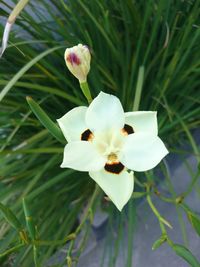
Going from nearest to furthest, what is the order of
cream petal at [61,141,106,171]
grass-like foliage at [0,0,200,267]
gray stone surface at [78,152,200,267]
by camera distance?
cream petal at [61,141,106,171] < grass-like foliage at [0,0,200,267] < gray stone surface at [78,152,200,267]

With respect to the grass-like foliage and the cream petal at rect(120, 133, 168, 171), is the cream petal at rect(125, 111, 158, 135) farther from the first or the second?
the grass-like foliage

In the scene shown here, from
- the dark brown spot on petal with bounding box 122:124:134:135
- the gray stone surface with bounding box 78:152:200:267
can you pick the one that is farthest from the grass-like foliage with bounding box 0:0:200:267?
the dark brown spot on petal with bounding box 122:124:134:135

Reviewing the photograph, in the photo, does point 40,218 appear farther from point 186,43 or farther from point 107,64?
point 186,43

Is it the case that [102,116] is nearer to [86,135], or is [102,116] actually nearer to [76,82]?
[86,135]

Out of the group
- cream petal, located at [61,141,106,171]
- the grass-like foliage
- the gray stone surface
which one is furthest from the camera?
the gray stone surface

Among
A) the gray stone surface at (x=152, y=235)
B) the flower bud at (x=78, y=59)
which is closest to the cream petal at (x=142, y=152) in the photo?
the flower bud at (x=78, y=59)

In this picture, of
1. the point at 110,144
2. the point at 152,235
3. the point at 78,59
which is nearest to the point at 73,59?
the point at 78,59

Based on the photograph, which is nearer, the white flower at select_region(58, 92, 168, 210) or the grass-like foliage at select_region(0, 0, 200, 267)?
the white flower at select_region(58, 92, 168, 210)

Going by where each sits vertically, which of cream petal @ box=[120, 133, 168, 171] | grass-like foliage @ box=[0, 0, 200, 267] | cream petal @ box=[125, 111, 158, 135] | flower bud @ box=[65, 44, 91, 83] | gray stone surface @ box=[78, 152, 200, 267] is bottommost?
gray stone surface @ box=[78, 152, 200, 267]
